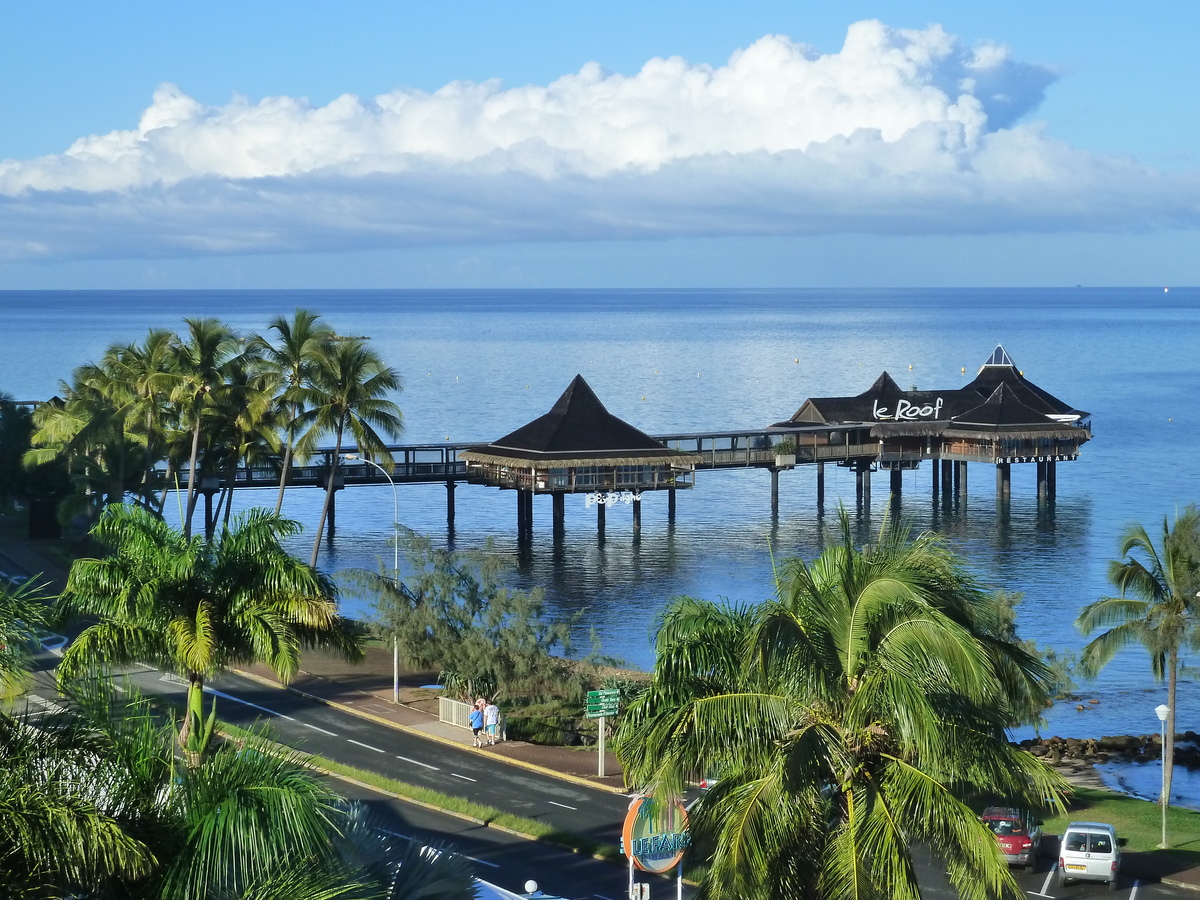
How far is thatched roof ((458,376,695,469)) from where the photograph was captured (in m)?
67.1

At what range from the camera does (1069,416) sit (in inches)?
3238

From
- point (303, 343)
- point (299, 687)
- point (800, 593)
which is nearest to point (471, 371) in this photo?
point (303, 343)

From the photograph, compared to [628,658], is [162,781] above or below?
above

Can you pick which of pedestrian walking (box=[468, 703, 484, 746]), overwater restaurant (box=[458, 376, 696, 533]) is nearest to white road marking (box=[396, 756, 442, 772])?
pedestrian walking (box=[468, 703, 484, 746])

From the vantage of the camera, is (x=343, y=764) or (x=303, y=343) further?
(x=303, y=343)

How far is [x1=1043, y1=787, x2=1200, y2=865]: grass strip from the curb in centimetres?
891

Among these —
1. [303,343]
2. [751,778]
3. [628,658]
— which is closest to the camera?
[751,778]

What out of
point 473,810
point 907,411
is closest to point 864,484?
point 907,411

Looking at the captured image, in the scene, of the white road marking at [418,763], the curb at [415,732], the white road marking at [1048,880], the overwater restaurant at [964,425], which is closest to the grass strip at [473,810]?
the white road marking at [418,763]

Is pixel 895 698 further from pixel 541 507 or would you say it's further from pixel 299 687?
pixel 541 507

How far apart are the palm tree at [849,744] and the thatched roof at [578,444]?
53121 mm

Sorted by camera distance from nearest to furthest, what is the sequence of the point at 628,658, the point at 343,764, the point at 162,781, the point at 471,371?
the point at 162,781
the point at 343,764
the point at 628,658
the point at 471,371

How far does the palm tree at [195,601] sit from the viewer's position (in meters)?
18.9

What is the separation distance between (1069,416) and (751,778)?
73640 millimetres
